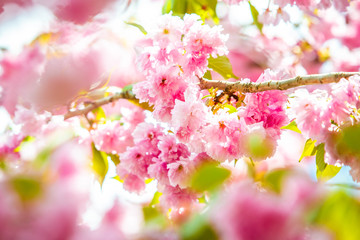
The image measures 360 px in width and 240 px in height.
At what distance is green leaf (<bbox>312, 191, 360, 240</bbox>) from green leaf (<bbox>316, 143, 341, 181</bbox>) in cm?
80

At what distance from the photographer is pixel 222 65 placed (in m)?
1.22

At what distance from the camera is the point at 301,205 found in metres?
0.30

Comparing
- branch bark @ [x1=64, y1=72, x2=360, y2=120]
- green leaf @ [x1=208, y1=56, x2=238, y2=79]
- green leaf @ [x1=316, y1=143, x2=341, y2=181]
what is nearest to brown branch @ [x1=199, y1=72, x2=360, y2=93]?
branch bark @ [x1=64, y1=72, x2=360, y2=120]

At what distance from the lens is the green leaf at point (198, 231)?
1.11 ft

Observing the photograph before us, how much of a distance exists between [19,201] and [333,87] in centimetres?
81

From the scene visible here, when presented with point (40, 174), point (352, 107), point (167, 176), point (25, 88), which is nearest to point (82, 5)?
point (25, 88)

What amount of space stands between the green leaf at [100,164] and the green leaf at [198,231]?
115cm

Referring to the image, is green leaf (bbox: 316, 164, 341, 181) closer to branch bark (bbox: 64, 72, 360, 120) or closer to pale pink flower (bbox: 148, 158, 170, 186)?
branch bark (bbox: 64, 72, 360, 120)

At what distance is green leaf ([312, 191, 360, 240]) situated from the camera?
30cm

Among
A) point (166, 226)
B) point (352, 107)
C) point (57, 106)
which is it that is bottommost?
point (57, 106)

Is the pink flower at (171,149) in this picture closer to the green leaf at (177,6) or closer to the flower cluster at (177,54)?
the flower cluster at (177,54)

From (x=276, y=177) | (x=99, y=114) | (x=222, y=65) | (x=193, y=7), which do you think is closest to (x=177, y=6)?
(x=193, y=7)

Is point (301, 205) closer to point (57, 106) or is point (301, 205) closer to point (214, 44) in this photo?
point (214, 44)

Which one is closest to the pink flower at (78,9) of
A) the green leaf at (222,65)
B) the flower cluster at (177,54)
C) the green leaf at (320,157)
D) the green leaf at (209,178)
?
the flower cluster at (177,54)
